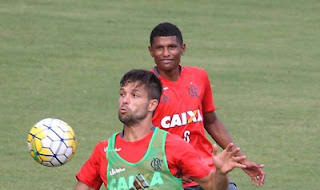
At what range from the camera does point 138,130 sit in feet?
22.2

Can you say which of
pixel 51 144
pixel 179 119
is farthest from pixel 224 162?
pixel 51 144

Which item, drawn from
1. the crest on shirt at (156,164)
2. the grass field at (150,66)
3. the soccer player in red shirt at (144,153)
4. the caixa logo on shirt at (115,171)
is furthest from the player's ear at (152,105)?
the grass field at (150,66)

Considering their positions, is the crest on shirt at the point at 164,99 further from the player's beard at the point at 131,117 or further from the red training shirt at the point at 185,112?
the player's beard at the point at 131,117

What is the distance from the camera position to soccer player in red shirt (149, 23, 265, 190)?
8461mm

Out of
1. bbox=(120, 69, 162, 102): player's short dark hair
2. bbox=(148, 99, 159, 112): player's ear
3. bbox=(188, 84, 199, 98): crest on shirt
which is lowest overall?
bbox=(188, 84, 199, 98): crest on shirt

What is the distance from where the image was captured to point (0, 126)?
14617 mm

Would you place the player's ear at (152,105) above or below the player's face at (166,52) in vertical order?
below

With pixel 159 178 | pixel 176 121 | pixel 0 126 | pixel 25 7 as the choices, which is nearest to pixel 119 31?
pixel 25 7

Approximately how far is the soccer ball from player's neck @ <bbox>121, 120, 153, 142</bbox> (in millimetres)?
2349

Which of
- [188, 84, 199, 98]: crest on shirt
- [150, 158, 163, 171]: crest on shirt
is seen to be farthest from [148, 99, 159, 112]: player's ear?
[188, 84, 199, 98]: crest on shirt

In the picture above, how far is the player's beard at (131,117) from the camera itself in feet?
21.8

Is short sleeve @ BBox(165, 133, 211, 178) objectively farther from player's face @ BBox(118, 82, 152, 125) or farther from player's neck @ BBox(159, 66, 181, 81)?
player's neck @ BBox(159, 66, 181, 81)

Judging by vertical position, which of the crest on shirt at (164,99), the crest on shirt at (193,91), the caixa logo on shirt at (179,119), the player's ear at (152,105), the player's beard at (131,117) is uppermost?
the player's ear at (152,105)

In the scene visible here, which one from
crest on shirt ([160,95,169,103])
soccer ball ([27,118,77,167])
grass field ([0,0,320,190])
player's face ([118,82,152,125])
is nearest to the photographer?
player's face ([118,82,152,125])
